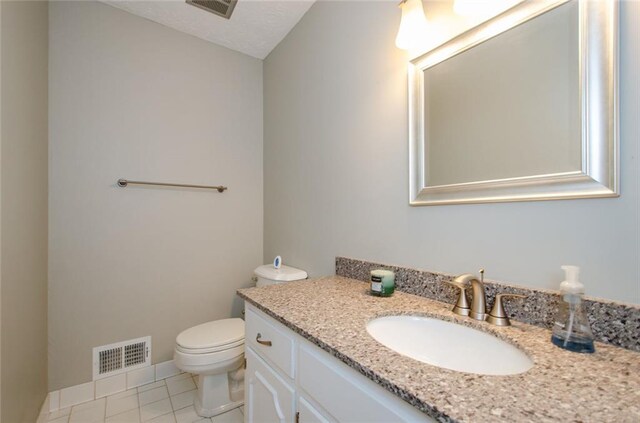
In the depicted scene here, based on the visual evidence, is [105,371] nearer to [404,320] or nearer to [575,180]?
[404,320]

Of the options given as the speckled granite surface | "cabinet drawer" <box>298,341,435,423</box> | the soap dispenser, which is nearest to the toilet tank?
the speckled granite surface

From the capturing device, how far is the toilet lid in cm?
143

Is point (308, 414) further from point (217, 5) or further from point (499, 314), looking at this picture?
point (217, 5)

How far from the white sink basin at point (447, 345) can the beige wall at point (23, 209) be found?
4.39ft

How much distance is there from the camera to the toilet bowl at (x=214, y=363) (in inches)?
55.4

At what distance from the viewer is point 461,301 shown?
0.83 m

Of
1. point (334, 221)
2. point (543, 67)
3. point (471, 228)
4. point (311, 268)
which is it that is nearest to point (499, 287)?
point (471, 228)

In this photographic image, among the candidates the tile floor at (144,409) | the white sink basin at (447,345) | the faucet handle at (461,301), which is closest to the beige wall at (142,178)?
the tile floor at (144,409)

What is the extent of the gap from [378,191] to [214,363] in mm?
1227

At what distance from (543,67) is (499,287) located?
24.7 inches

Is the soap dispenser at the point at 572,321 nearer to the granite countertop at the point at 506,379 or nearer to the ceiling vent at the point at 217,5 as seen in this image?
the granite countertop at the point at 506,379

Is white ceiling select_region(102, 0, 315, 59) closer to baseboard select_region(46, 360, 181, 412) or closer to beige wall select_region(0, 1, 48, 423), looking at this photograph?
beige wall select_region(0, 1, 48, 423)

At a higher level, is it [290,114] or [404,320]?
[290,114]

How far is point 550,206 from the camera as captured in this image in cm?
73
